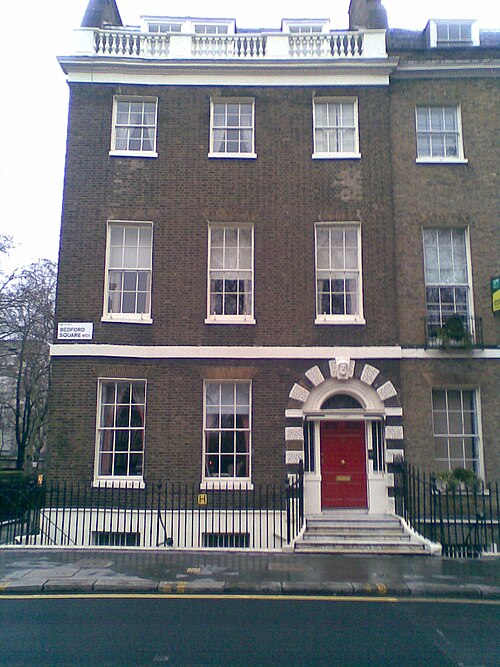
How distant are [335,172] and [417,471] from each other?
24.8 feet

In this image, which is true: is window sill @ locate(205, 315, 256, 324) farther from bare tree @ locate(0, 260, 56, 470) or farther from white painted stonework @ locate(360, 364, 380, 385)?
bare tree @ locate(0, 260, 56, 470)

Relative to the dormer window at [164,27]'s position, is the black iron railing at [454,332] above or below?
below

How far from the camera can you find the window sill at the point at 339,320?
14188 mm

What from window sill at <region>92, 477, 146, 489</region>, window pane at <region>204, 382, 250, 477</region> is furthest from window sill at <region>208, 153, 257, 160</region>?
window sill at <region>92, 477, 146, 489</region>

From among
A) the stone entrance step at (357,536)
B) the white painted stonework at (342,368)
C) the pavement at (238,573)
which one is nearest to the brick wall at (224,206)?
the white painted stonework at (342,368)

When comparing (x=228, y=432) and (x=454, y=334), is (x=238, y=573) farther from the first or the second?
(x=454, y=334)

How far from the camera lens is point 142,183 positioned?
582 inches

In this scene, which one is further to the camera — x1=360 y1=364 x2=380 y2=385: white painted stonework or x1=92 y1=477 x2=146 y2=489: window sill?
x1=360 y1=364 x2=380 y2=385: white painted stonework

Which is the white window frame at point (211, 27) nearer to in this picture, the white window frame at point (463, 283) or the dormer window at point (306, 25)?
the dormer window at point (306, 25)

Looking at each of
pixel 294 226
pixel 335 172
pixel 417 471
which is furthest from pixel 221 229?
pixel 417 471

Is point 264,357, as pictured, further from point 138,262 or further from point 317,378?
point 138,262

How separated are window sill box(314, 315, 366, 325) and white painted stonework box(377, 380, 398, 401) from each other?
1.61 meters

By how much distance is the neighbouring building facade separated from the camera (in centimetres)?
1382

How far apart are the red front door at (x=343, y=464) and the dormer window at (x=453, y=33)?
10.7m
